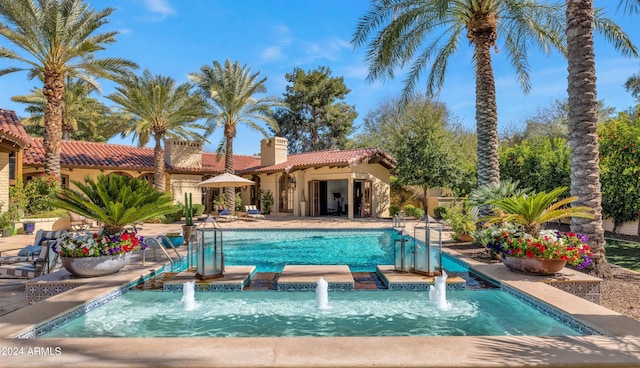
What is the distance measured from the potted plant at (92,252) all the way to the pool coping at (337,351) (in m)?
2.48

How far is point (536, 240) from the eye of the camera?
6.95 meters

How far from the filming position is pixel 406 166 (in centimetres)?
2295

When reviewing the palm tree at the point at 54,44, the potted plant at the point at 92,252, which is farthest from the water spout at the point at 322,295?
the palm tree at the point at 54,44

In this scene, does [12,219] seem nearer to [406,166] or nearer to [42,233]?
[42,233]

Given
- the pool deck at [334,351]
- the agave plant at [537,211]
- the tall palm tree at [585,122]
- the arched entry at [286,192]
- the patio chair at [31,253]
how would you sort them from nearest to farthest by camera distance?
the pool deck at [334,351]
the agave plant at [537,211]
the tall palm tree at [585,122]
the patio chair at [31,253]
the arched entry at [286,192]

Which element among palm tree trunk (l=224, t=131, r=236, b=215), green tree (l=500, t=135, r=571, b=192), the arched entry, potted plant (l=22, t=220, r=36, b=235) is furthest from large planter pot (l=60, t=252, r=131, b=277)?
the arched entry

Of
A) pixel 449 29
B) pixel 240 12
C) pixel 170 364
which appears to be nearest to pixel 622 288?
pixel 170 364

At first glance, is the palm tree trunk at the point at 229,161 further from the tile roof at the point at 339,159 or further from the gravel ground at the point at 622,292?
the gravel ground at the point at 622,292

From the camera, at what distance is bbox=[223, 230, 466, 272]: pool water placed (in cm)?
1055

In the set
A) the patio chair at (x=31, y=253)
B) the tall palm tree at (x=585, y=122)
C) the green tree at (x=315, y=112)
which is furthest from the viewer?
the green tree at (x=315, y=112)

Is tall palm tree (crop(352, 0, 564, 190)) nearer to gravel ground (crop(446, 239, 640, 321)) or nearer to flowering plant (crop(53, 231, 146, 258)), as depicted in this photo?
gravel ground (crop(446, 239, 640, 321))

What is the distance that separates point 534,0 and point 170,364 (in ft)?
47.8

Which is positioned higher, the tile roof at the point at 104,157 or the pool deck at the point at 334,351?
the tile roof at the point at 104,157

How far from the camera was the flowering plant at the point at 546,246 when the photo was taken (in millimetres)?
6750
